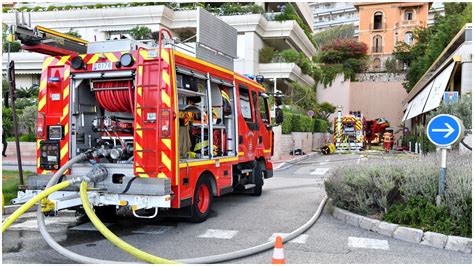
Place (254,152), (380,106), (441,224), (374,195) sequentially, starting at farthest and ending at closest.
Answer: (380,106) → (254,152) → (374,195) → (441,224)

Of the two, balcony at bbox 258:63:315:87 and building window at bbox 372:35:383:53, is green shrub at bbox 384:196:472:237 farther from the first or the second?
building window at bbox 372:35:383:53

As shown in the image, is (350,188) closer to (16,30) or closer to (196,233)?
(196,233)

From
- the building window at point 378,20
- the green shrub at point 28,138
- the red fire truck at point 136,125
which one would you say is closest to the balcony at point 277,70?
the green shrub at point 28,138

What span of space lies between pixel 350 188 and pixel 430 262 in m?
2.46

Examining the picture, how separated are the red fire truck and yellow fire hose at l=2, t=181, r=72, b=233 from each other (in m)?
0.40

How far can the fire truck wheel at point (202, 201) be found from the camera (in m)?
7.61

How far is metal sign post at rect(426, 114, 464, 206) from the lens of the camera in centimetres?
692

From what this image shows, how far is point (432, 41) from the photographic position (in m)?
36.0

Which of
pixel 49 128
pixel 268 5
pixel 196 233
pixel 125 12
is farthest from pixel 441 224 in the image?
pixel 268 5

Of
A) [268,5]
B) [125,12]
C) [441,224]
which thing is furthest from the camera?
[268,5]

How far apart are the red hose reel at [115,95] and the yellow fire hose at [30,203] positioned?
5.10 ft

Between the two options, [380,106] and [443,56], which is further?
[380,106]

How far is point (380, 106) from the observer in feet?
162

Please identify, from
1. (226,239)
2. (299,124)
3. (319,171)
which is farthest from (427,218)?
(299,124)
